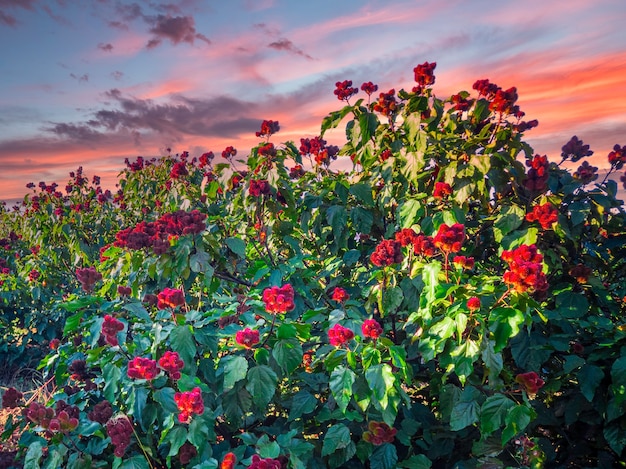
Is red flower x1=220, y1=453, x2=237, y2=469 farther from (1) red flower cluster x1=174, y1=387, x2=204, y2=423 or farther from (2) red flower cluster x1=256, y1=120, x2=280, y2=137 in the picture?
(2) red flower cluster x1=256, y1=120, x2=280, y2=137

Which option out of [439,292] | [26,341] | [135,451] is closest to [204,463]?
[135,451]

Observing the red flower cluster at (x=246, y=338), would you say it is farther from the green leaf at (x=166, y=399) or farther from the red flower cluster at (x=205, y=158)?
the red flower cluster at (x=205, y=158)

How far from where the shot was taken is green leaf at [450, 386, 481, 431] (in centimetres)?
239

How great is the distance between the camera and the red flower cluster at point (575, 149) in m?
3.87

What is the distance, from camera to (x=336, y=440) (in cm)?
240

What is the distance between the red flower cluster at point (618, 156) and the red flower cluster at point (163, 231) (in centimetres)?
324

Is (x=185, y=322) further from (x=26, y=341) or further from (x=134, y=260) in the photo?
(x=26, y=341)

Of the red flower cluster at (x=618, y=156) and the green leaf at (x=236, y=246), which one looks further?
the red flower cluster at (x=618, y=156)

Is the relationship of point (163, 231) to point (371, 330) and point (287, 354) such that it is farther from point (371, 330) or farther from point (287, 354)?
point (371, 330)

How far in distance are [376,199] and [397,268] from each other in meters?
0.82

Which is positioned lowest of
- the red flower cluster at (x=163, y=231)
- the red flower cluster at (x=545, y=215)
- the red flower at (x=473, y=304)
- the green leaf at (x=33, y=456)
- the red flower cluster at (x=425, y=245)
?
the green leaf at (x=33, y=456)

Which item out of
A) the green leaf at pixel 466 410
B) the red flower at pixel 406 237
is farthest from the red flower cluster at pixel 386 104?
the green leaf at pixel 466 410

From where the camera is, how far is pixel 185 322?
8.00ft

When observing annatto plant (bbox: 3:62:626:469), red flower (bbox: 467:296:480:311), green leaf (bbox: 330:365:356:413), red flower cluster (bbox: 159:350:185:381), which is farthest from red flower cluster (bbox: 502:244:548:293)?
red flower cluster (bbox: 159:350:185:381)
